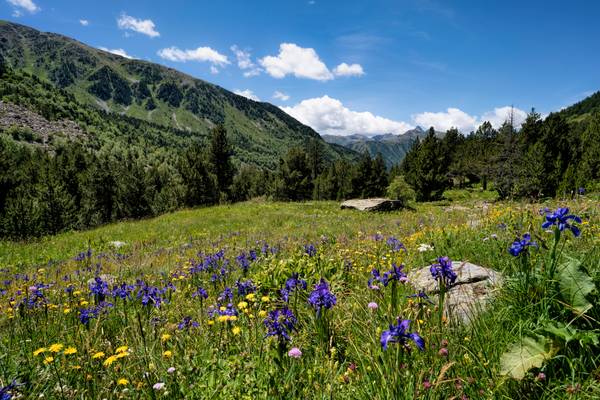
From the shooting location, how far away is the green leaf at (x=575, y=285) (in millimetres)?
2316

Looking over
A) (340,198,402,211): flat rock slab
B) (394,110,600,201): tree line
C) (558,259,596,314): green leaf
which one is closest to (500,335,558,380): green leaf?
(558,259,596,314): green leaf

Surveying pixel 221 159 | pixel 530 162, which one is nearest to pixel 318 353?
pixel 530 162

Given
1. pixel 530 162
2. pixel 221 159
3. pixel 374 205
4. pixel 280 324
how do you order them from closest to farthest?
pixel 280 324
pixel 374 205
pixel 530 162
pixel 221 159

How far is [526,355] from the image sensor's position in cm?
216

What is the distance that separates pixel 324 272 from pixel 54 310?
4.26 metres

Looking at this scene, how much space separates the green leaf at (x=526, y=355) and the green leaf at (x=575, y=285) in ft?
1.19

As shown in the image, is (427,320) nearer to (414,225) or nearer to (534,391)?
(534,391)

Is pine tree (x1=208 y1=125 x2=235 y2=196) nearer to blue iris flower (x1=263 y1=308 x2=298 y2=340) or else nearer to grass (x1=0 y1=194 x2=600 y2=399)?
grass (x1=0 y1=194 x2=600 y2=399)

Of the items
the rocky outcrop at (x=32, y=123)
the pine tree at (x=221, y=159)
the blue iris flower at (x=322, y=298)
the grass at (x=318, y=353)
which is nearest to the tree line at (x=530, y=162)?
the grass at (x=318, y=353)

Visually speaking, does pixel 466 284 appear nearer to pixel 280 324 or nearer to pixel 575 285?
pixel 575 285

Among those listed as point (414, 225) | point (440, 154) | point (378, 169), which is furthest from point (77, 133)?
point (414, 225)

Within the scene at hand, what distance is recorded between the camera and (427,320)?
281 cm

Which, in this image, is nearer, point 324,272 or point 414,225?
point 324,272

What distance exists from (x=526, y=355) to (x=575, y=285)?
704 mm
